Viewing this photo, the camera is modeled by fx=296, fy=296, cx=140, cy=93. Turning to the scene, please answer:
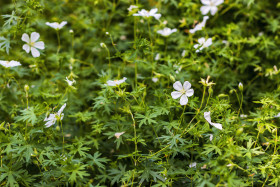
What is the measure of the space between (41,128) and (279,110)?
1.55m

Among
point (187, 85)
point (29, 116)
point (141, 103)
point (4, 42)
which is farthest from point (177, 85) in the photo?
point (4, 42)

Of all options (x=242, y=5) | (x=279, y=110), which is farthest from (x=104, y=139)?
(x=242, y=5)

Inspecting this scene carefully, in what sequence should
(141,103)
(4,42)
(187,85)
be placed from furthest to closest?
1. (4,42)
2. (141,103)
3. (187,85)

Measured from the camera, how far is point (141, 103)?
6.52ft

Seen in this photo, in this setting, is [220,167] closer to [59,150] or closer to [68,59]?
[59,150]

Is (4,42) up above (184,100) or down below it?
above

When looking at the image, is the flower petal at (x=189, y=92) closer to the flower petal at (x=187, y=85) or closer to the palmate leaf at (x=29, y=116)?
the flower petal at (x=187, y=85)

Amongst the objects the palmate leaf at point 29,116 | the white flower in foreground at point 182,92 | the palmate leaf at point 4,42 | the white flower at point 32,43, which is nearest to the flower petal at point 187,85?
the white flower in foreground at point 182,92

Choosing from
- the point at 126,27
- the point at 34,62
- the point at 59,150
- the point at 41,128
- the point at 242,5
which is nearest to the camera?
the point at 41,128

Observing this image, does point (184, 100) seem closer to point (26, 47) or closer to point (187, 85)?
point (187, 85)

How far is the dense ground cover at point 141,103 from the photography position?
5.81ft

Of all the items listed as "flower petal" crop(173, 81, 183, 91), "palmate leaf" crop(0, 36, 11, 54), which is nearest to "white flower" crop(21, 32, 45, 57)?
"palmate leaf" crop(0, 36, 11, 54)

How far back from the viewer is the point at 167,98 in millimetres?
2020

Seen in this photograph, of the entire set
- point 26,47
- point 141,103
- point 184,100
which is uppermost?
point 26,47
